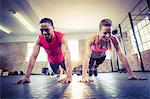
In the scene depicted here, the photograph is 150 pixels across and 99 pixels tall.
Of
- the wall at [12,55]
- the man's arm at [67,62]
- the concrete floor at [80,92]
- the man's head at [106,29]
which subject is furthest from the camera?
the wall at [12,55]

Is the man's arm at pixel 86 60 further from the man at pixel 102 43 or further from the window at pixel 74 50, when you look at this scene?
the window at pixel 74 50

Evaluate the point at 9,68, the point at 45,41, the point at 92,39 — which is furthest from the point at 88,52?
the point at 9,68

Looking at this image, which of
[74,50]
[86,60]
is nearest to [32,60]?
[86,60]

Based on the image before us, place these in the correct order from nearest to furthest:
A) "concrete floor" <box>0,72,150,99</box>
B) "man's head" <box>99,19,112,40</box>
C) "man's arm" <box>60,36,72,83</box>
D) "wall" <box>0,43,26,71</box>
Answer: "concrete floor" <box>0,72,150,99</box>
"man's arm" <box>60,36,72,83</box>
"man's head" <box>99,19,112,40</box>
"wall" <box>0,43,26,71</box>

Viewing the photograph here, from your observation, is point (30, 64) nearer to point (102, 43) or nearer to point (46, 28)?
point (46, 28)

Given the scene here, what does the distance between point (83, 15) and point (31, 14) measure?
2.66m

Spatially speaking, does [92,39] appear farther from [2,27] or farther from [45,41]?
[2,27]

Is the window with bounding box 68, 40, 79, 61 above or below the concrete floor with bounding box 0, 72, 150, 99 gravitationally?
above

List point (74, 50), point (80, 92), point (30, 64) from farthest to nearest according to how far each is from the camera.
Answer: point (74, 50) → point (30, 64) → point (80, 92)

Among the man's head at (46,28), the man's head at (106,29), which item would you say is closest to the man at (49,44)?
the man's head at (46,28)

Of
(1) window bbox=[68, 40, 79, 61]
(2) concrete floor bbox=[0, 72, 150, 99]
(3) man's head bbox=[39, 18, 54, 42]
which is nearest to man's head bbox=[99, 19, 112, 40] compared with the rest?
(3) man's head bbox=[39, 18, 54, 42]

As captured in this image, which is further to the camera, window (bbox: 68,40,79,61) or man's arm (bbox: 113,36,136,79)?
window (bbox: 68,40,79,61)

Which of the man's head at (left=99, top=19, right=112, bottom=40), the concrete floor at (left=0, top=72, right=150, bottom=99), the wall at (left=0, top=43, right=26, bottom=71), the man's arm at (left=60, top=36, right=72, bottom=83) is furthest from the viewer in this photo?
the wall at (left=0, top=43, right=26, bottom=71)

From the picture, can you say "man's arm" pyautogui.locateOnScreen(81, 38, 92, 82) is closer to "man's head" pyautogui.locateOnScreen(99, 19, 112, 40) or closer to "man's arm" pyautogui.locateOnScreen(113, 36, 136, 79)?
"man's head" pyautogui.locateOnScreen(99, 19, 112, 40)
